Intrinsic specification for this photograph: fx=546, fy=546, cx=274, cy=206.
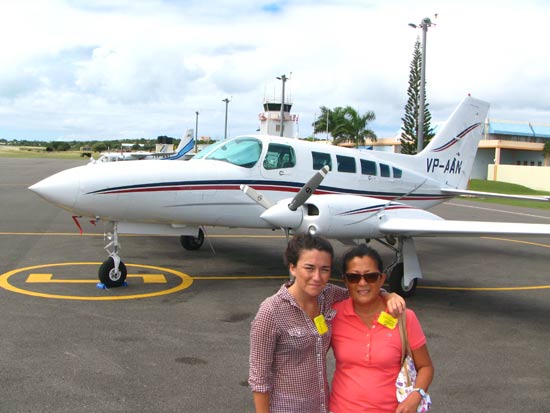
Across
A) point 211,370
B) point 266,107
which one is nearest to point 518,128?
point 266,107

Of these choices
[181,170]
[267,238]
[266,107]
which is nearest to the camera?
[181,170]

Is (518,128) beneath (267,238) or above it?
above

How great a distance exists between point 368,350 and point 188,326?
16.0 ft

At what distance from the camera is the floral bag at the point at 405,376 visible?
2.98 m

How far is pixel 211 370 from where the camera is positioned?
19.6 ft

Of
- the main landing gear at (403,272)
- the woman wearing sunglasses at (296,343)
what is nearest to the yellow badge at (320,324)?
the woman wearing sunglasses at (296,343)

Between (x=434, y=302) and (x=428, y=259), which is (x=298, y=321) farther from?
(x=428, y=259)

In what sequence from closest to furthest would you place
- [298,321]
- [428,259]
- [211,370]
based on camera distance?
1. [298,321]
2. [211,370]
3. [428,259]

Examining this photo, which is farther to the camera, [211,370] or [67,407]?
[211,370]

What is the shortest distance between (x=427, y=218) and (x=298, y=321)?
25.0 ft

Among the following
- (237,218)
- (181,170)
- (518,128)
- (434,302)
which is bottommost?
(434,302)

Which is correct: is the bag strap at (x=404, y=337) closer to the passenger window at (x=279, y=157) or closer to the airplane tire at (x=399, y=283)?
the airplane tire at (x=399, y=283)

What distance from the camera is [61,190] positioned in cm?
866

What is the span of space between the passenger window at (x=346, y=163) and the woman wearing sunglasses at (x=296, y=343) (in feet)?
28.5
